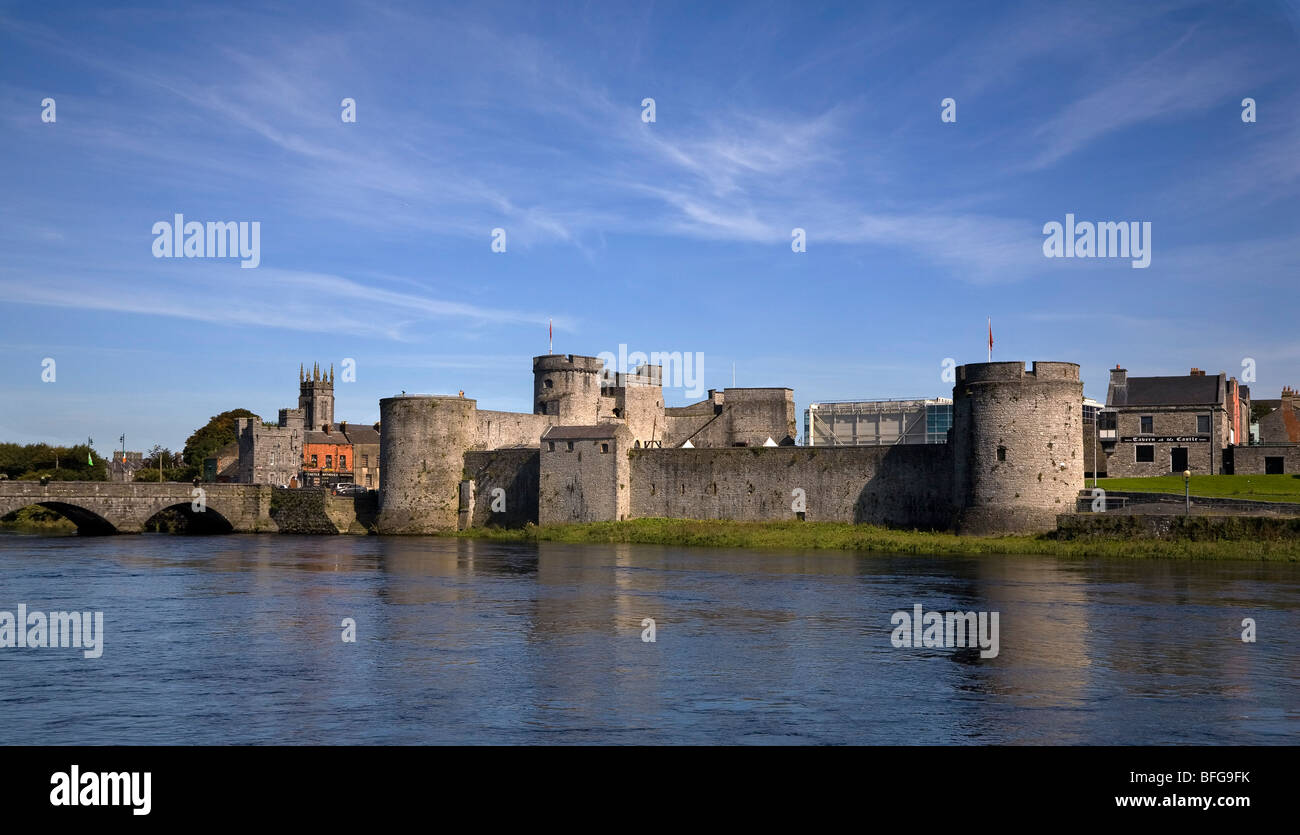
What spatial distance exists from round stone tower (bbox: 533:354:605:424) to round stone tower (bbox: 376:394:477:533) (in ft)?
30.9

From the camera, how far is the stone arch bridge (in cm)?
5619

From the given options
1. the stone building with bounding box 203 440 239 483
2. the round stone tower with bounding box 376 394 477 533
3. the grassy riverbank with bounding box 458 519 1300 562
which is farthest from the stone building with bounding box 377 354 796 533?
the stone building with bounding box 203 440 239 483

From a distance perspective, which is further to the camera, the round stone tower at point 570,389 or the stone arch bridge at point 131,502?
the round stone tower at point 570,389

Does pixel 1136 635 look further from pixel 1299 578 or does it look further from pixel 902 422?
pixel 902 422

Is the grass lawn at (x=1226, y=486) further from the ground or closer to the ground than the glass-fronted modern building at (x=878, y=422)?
closer to the ground

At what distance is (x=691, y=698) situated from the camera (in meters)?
17.4

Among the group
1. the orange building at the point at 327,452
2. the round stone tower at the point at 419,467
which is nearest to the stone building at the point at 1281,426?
the round stone tower at the point at 419,467

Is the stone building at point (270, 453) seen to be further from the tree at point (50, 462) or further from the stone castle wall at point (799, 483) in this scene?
the stone castle wall at point (799, 483)

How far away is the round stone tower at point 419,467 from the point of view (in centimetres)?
6150

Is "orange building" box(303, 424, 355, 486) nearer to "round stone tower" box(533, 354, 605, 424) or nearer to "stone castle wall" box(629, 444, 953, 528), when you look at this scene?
"round stone tower" box(533, 354, 605, 424)

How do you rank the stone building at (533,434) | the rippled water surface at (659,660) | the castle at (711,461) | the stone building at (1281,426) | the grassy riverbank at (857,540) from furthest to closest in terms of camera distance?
1. the stone building at (1281,426)
2. the stone building at (533,434)
3. the castle at (711,461)
4. the grassy riverbank at (857,540)
5. the rippled water surface at (659,660)

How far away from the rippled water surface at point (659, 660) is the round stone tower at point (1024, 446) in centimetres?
800
